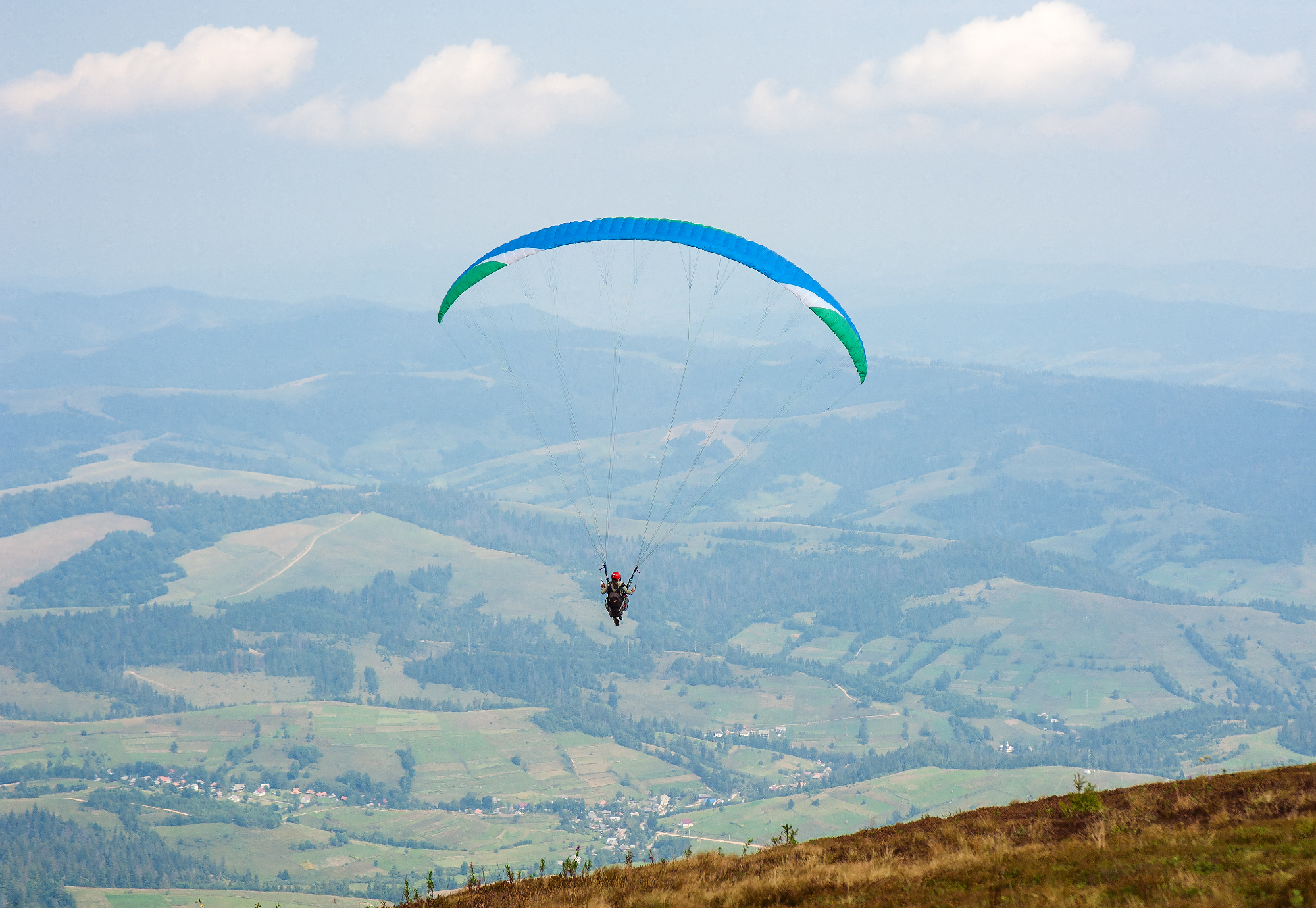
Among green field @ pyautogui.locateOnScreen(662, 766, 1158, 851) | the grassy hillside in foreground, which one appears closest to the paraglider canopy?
the grassy hillside in foreground

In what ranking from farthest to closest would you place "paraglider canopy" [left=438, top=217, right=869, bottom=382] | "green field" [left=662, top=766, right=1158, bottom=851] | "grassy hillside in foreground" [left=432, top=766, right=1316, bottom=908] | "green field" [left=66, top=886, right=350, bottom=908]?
"green field" [left=662, top=766, right=1158, bottom=851], "green field" [left=66, top=886, right=350, bottom=908], "paraglider canopy" [left=438, top=217, right=869, bottom=382], "grassy hillside in foreground" [left=432, top=766, right=1316, bottom=908]

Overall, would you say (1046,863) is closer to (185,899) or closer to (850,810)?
(185,899)

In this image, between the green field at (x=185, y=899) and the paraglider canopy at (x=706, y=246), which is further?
the green field at (x=185, y=899)

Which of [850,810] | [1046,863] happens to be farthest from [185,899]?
[1046,863]

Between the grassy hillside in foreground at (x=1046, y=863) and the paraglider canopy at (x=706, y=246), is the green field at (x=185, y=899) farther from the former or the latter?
the grassy hillside in foreground at (x=1046, y=863)

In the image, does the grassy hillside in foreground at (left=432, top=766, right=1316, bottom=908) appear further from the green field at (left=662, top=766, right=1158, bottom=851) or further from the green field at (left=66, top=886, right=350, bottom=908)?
the green field at (left=662, top=766, right=1158, bottom=851)

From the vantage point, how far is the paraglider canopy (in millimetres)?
35344

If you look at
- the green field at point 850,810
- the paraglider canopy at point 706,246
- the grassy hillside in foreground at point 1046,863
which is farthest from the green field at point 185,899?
the grassy hillside in foreground at point 1046,863

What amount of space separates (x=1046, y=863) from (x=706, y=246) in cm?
2390

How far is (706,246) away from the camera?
3578cm

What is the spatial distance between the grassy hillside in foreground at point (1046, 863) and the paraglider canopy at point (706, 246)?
16.7 metres

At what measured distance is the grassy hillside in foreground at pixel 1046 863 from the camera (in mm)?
15008

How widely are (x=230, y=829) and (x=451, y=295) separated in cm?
18504

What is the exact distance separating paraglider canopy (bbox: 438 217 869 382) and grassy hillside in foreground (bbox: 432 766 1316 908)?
1668cm
